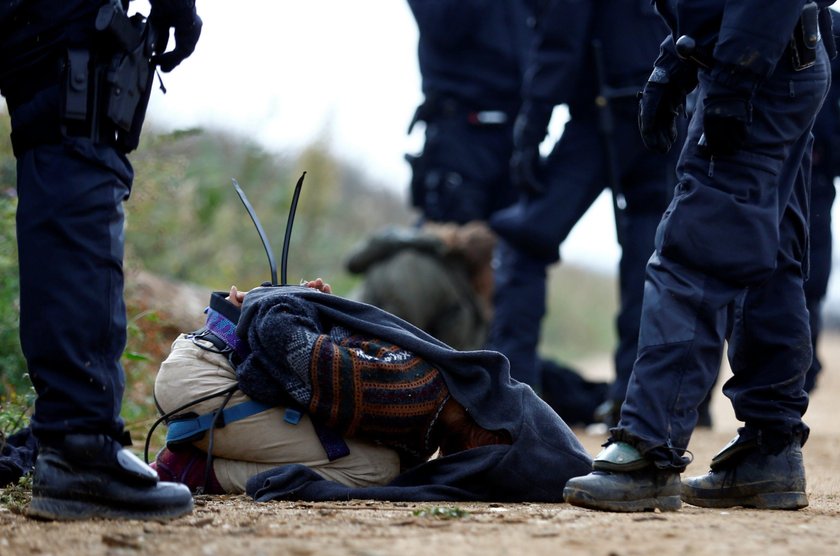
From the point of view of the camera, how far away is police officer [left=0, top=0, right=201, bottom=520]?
2.73 m

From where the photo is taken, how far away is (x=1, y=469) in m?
3.49

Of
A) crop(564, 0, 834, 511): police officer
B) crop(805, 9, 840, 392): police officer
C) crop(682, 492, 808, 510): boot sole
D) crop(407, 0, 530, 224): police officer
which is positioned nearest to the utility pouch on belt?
crop(564, 0, 834, 511): police officer

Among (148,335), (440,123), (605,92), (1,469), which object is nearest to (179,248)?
(440,123)

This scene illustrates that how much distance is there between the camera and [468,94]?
7.71m

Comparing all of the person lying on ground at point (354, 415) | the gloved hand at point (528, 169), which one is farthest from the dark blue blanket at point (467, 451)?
the gloved hand at point (528, 169)

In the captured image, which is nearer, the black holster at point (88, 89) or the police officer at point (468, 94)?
the black holster at point (88, 89)

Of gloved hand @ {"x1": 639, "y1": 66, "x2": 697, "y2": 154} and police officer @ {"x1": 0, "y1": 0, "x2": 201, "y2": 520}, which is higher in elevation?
gloved hand @ {"x1": 639, "y1": 66, "x2": 697, "y2": 154}

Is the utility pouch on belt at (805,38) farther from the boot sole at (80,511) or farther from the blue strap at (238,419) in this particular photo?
the boot sole at (80,511)

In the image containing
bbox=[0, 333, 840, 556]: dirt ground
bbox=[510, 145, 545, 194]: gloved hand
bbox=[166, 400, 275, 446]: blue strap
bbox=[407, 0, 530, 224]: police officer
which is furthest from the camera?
bbox=[407, 0, 530, 224]: police officer

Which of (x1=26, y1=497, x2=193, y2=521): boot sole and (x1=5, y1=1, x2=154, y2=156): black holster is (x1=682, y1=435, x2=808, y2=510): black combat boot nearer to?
(x1=26, y1=497, x2=193, y2=521): boot sole

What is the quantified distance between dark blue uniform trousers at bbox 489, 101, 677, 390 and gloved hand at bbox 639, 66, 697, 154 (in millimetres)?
2476

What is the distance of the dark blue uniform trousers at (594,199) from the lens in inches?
235

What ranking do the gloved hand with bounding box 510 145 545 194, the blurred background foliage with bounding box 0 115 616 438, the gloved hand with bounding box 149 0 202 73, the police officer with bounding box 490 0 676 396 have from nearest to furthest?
1. the gloved hand with bounding box 149 0 202 73
2. the blurred background foliage with bounding box 0 115 616 438
3. the police officer with bounding box 490 0 676 396
4. the gloved hand with bounding box 510 145 545 194

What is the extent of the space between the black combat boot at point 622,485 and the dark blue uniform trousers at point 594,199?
9.26 ft
